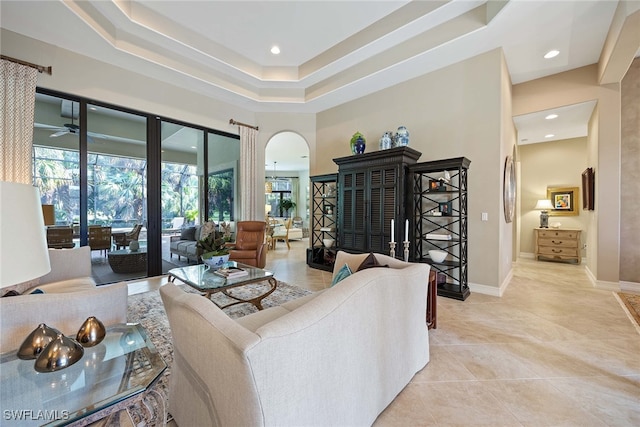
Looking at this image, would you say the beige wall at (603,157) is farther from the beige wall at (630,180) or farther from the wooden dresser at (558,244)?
the wooden dresser at (558,244)

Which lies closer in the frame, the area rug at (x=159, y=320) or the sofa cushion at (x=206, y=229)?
the area rug at (x=159, y=320)

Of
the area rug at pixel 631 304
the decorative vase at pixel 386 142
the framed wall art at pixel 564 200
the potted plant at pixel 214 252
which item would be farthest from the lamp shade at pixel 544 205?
the potted plant at pixel 214 252

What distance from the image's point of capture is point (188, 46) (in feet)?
12.5

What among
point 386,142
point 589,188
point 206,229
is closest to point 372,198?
point 386,142

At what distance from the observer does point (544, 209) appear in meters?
6.27

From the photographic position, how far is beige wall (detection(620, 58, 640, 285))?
12.6 feet

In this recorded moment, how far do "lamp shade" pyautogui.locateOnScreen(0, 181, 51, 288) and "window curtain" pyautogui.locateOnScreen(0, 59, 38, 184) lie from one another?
355 cm

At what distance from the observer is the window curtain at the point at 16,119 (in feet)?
9.87

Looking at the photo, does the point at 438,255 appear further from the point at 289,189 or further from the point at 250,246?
the point at 289,189

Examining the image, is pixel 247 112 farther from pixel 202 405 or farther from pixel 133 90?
pixel 202 405

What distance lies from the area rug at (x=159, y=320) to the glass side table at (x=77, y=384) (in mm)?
141

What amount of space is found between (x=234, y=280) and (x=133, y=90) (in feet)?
12.2

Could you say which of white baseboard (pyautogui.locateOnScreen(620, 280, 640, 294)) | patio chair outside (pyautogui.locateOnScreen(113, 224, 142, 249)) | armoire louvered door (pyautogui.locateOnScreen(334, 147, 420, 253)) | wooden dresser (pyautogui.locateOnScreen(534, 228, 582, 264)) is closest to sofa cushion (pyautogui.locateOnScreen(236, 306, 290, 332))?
armoire louvered door (pyautogui.locateOnScreen(334, 147, 420, 253))

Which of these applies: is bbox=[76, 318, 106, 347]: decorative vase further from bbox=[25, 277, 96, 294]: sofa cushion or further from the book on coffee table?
the book on coffee table
